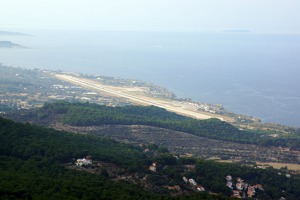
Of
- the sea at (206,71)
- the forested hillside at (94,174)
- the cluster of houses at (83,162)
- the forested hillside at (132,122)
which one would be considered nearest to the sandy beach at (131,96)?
the sea at (206,71)

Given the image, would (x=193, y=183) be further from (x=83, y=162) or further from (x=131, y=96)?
(x=131, y=96)

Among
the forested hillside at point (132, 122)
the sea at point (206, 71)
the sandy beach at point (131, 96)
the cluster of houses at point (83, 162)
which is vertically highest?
the sea at point (206, 71)

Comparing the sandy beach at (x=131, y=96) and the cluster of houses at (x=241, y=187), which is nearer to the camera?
the cluster of houses at (x=241, y=187)

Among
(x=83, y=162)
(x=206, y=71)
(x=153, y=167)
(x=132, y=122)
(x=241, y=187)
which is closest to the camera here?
(x=83, y=162)

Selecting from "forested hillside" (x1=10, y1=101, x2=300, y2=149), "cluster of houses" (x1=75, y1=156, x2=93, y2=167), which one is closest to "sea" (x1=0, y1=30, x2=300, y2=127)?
"forested hillside" (x1=10, y1=101, x2=300, y2=149)

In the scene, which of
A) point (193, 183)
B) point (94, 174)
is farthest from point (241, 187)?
point (94, 174)

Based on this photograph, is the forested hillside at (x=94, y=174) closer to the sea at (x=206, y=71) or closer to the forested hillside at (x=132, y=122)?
the forested hillside at (x=132, y=122)

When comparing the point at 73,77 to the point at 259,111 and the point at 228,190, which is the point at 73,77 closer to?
the point at 259,111

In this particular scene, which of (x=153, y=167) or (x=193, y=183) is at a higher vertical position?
(x=153, y=167)

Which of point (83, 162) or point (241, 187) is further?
point (241, 187)
